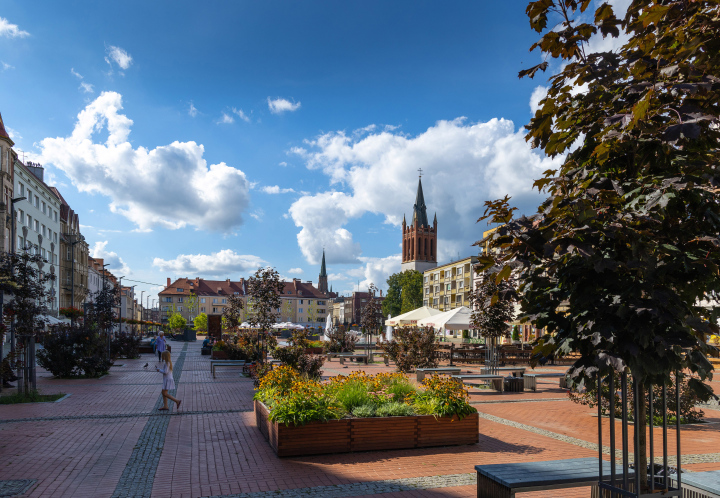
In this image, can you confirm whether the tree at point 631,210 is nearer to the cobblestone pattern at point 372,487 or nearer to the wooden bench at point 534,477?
the wooden bench at point 534,477

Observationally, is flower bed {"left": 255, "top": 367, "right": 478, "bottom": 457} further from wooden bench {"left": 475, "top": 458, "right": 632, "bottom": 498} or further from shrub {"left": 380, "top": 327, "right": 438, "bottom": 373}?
shrub {"left": 380, "top": 327, "right": 438, "bottom": 373}

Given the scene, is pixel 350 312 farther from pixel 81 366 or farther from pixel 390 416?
pixel 390 416

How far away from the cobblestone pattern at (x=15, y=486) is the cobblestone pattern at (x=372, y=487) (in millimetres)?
2442

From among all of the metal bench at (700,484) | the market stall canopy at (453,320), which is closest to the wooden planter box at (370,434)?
the metal bench at (700,484)

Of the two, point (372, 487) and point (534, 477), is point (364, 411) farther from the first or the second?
point (534, 477)

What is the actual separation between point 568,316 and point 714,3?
93.1 inches

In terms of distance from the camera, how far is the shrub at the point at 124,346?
26736 mm

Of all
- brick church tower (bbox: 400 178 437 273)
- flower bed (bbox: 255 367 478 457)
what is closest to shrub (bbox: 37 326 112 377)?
flower bed (bbox: 255 367 478 457)

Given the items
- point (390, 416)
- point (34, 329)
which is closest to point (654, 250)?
point (390, 416)

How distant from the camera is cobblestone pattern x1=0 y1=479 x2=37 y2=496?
248 inches

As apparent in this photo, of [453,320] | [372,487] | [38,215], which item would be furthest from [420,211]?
[372,487]

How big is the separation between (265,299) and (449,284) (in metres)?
70.9

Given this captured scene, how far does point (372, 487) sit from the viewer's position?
657cm

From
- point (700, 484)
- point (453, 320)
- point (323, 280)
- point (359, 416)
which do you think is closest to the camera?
point (700, 484)
